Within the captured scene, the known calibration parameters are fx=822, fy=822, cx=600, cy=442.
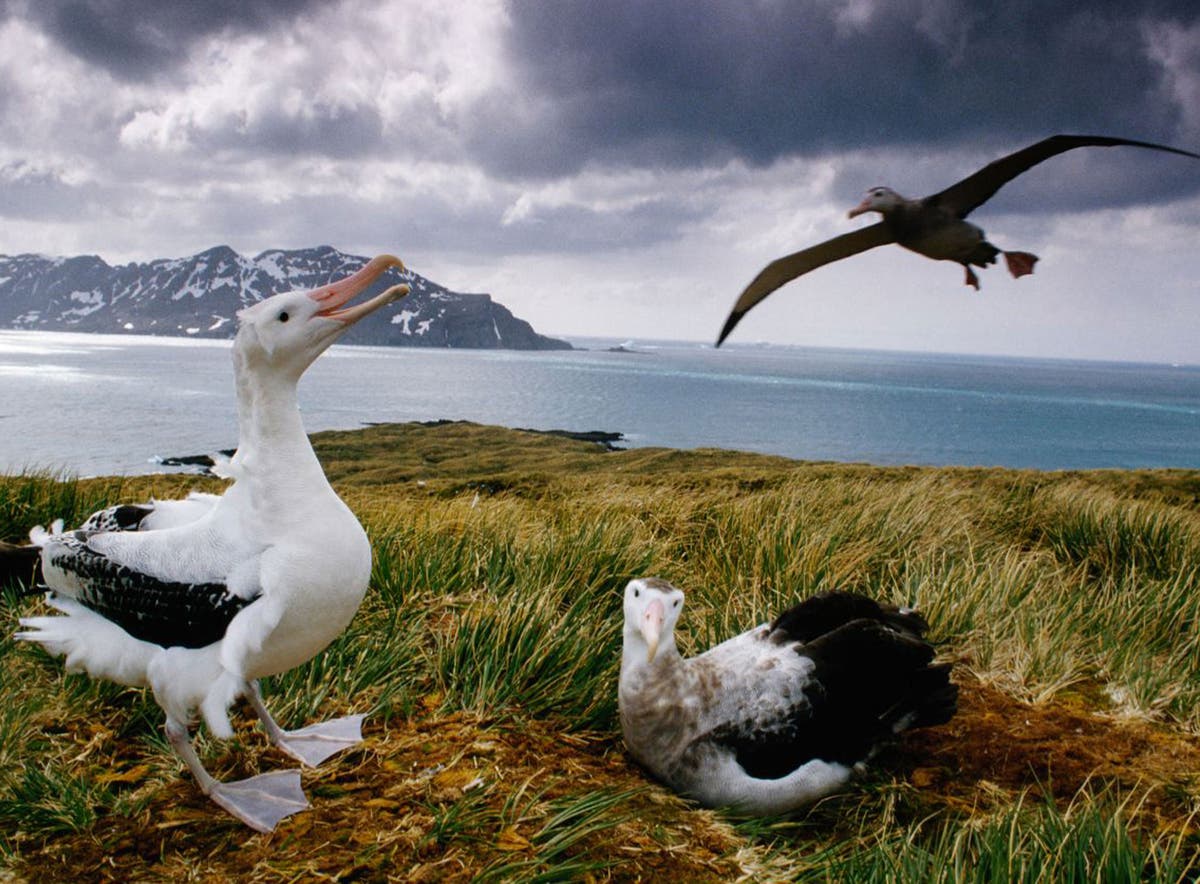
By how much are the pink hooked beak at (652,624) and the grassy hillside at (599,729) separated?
50cm

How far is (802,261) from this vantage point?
3.03 m

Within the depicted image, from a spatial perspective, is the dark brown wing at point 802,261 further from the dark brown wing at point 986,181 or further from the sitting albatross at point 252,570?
the sitting albatross at point 252,570

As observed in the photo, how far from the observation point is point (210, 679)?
102 inches

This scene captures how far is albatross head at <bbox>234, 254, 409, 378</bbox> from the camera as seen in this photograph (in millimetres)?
2496

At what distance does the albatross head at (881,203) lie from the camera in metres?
2.38

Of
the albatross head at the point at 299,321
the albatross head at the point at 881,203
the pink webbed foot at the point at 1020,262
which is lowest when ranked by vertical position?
the albatross head at the point at 299,321

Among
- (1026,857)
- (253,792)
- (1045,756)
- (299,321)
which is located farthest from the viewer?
(1045,756)

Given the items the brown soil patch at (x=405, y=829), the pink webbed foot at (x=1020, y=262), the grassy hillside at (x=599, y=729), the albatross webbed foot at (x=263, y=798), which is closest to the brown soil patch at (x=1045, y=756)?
the grassy hillside at (x=599, y=729)

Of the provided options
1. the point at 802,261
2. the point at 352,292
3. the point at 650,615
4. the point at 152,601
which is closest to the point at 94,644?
the point at 152,601

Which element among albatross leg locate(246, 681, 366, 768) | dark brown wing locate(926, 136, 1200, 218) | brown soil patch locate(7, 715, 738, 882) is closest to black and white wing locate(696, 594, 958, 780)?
brown soil patch locate(7, 715, 738, 882)

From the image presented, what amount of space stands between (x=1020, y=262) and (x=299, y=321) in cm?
215

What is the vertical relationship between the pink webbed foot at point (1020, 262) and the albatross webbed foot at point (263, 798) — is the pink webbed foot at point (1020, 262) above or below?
above

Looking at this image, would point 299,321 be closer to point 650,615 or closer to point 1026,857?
point 650,615

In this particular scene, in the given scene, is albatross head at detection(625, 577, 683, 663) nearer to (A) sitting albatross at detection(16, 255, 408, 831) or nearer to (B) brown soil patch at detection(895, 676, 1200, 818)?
(A) sitting albatross at detection(16, 255, 408, 831)
